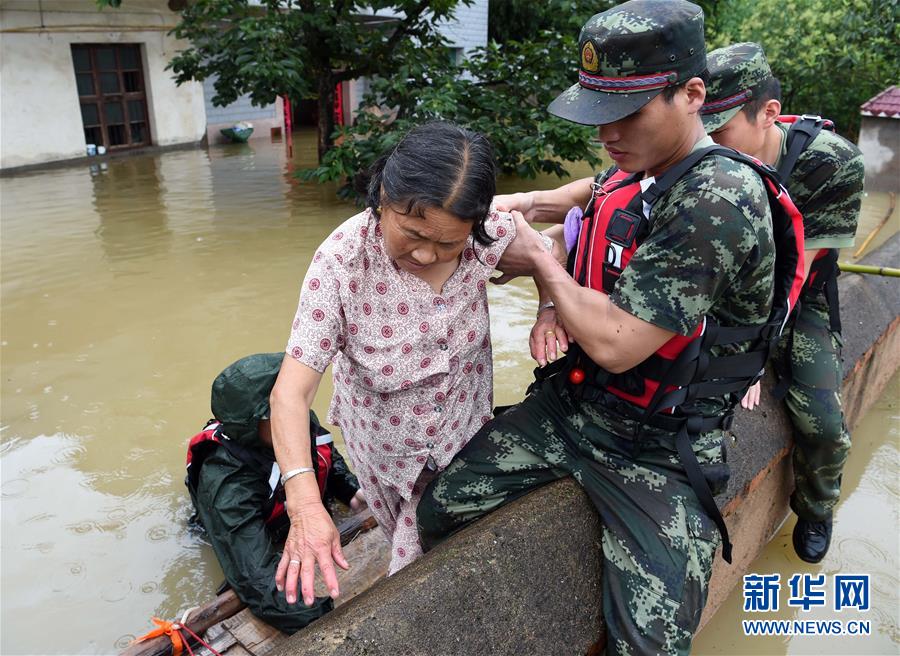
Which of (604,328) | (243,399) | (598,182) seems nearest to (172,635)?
(243,399)

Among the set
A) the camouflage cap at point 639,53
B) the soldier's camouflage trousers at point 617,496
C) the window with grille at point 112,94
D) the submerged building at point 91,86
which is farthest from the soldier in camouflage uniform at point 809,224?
the window with grille at point 112,94

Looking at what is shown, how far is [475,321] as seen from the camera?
7.30ft

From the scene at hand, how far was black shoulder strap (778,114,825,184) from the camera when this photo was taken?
9.28 feet

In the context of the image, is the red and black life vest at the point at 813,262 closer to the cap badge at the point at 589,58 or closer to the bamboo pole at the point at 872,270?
the bamboo pole at the point at 872,270

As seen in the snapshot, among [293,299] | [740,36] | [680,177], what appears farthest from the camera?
[740,36]

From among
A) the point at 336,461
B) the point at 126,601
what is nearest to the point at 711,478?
the point at 336,461

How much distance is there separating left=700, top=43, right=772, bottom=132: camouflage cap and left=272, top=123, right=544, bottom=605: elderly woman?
1100 mm

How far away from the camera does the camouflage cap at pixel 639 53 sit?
1789 mm

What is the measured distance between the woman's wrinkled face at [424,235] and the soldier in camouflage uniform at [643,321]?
281mm

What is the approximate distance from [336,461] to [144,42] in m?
12.5

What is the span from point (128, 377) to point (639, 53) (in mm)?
4468

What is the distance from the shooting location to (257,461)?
3160 millimetres

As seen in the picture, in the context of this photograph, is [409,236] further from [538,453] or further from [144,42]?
[144,42]

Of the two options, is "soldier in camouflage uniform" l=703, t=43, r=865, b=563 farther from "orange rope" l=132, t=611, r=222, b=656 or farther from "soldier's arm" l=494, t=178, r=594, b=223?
"orange rope" l=132, t=611, r=222, b=656
